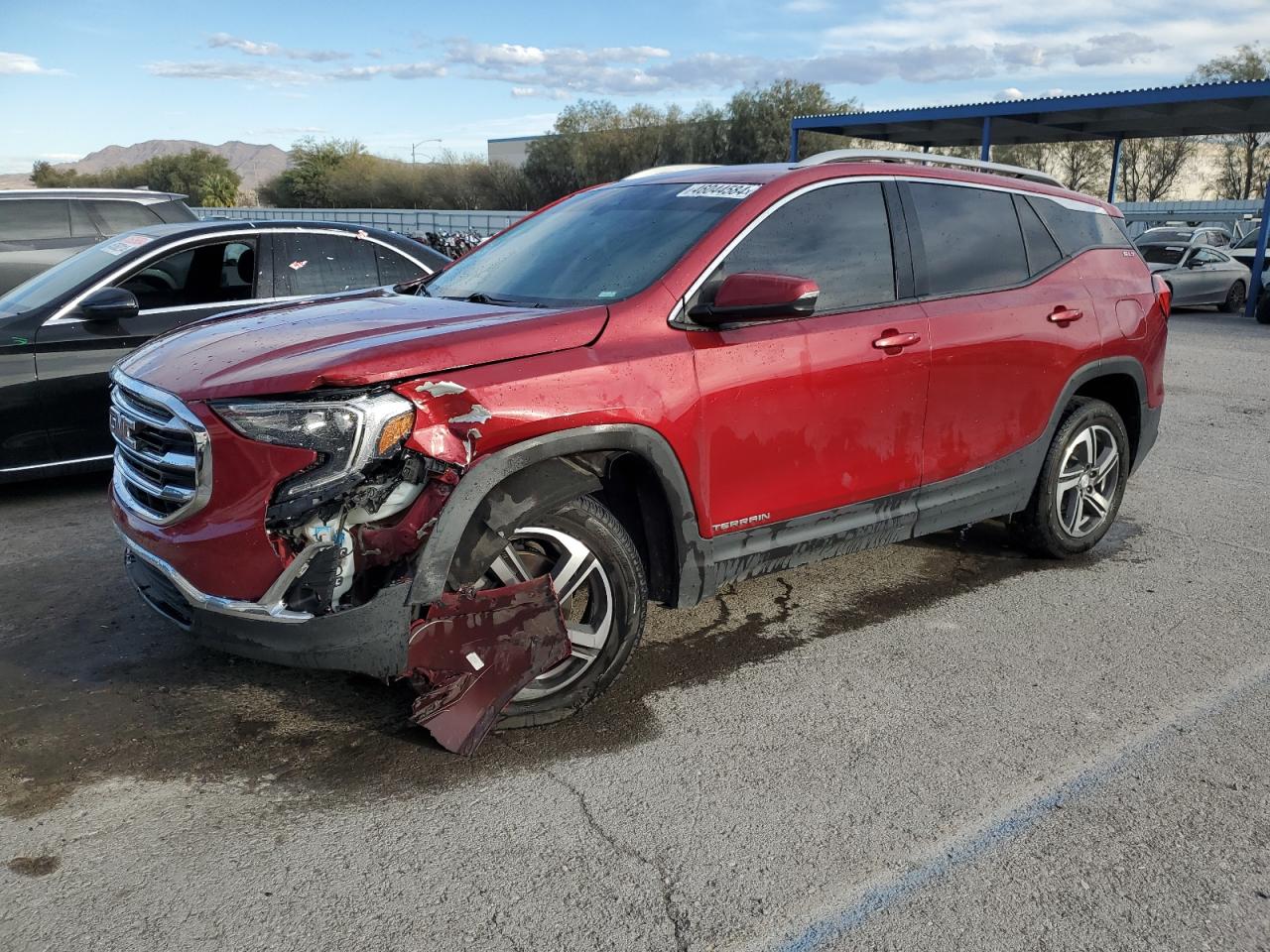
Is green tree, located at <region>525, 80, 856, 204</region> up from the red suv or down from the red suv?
up

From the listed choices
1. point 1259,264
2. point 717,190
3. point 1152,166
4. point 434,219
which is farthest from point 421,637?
point 1152,166

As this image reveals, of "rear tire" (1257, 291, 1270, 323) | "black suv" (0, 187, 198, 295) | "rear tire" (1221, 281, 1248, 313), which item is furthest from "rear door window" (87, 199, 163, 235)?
"rear tire" (1221, 281, 1248, 313)

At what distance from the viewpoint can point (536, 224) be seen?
15.5 feet

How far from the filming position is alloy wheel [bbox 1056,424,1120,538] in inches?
Answer: 204

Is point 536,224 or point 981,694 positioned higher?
point 536,224

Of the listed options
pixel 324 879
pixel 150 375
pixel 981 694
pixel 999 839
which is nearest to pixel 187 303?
pixel 150 375

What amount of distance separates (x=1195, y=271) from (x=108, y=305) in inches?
773

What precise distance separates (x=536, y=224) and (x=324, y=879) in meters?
3.03

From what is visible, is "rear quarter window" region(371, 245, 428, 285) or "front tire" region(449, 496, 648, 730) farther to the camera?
"rear quarter window" region(371, 245, 428, 285)

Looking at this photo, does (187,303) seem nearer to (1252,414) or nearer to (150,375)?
(150,375)

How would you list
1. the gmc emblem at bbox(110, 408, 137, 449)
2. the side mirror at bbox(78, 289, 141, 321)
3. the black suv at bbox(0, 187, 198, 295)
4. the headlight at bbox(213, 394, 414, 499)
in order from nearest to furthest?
the headlight at bbox(213, 394, 414, 499)
the gmc emblem at bbox(110, 408, 137, 449)
the side mirror at bbox(78, 289, 141, 321)
the black suv at bbox(0, 187, 198, 295)

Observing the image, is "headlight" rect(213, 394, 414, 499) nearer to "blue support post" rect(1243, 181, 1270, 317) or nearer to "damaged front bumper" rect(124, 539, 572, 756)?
"damaged front bumper" rect(124, 539, 572, 756)

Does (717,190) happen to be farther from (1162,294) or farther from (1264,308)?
(1264,308)

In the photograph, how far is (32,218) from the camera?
10.2m
